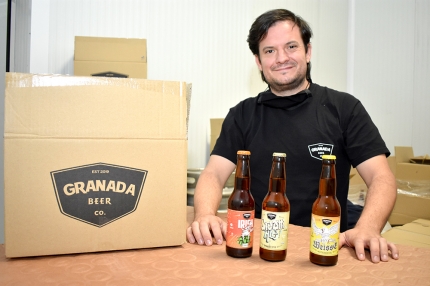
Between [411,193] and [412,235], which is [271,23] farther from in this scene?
[411,193]

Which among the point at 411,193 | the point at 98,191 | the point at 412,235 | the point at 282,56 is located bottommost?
the point at 412,235

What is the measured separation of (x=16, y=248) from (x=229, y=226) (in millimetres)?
415

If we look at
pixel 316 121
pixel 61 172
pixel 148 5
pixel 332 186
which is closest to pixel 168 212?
pixel 61 172

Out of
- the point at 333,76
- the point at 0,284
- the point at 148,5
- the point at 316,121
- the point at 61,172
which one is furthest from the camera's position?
the point at 333,76

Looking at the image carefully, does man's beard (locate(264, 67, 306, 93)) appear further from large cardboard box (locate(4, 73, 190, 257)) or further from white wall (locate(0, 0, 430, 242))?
white wall (locate(0, 0, 430, 242))

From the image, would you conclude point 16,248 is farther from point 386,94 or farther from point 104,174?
point 386,94

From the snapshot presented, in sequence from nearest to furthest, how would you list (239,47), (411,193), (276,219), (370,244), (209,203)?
(276,219) < (370,244) < (209,203) < (411,193) < (239,47)

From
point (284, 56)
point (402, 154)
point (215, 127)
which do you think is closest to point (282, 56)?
point (284, 56)

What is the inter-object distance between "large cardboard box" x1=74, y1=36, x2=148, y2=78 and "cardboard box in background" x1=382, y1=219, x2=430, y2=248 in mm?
1631

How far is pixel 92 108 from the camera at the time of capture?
0.72 meters

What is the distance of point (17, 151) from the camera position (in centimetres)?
68

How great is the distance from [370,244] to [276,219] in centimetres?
26

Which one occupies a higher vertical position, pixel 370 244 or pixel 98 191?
pixel 98 191

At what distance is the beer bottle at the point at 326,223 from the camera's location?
0.68 m
